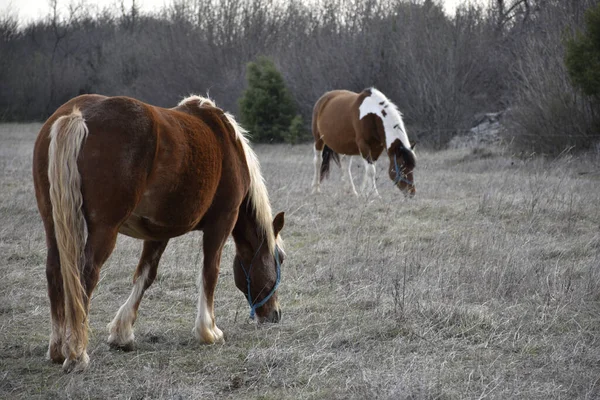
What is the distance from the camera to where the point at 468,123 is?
20641mm

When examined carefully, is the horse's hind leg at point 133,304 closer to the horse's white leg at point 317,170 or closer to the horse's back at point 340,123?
the horse's white leg at point 317,170

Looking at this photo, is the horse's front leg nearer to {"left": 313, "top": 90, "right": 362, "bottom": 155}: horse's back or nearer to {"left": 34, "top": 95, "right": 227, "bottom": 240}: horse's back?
{"left": 34, "top": 95, "right": 227, "bottom": 240}: horse's back

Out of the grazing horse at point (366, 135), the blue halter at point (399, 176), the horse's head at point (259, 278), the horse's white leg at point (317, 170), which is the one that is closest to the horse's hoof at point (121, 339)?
→ the horse's head at point (259, 278)

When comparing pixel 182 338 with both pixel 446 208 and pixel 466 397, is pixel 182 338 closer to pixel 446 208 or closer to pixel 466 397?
pixel 466 397

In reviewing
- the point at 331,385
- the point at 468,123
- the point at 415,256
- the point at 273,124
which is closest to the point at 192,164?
the point at 331,385

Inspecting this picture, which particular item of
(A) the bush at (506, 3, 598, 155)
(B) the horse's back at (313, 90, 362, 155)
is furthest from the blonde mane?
(A) the bush at (506, 3, 598, 155)

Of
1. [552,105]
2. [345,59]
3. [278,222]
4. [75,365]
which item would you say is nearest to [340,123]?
[552,105]

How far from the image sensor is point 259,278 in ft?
13.5

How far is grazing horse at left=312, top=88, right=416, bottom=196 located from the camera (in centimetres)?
972

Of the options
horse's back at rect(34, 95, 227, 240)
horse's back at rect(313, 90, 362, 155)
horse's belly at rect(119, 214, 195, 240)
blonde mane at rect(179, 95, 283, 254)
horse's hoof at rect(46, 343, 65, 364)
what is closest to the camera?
horse's back at rect(34, 95, 227, 240)

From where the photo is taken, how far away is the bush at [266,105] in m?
23.0

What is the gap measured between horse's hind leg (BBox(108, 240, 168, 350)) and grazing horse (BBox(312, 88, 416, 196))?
5.94m

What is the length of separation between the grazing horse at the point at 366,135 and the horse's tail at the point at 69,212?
22.3 ft

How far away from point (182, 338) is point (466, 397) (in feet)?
5.98
